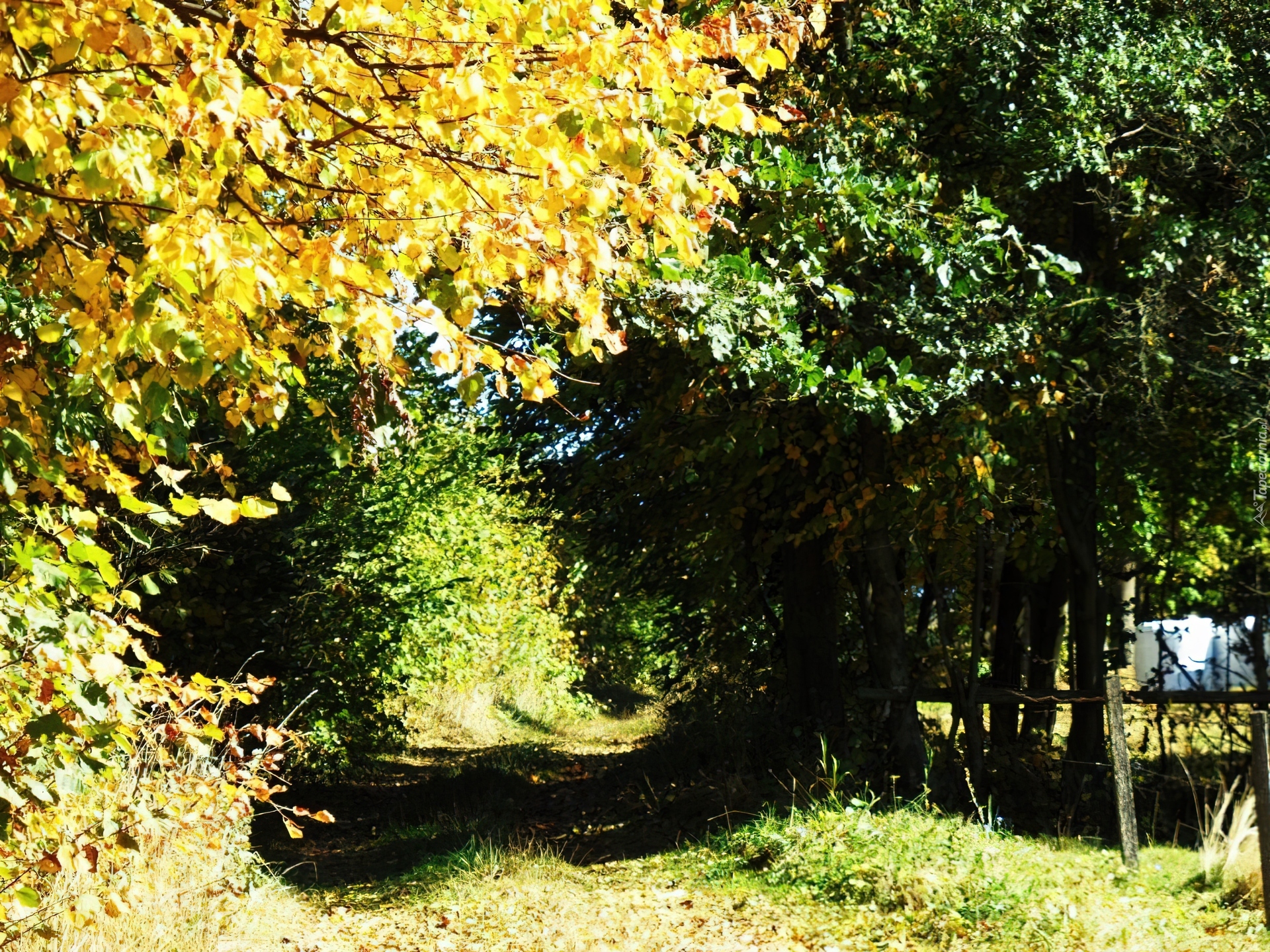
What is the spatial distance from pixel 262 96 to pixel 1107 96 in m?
6.24

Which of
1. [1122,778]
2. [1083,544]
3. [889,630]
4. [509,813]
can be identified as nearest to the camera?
[1122,778]

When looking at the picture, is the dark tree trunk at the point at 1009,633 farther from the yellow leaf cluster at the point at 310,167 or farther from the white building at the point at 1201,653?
the yellow leaf cluster at the point at 310,167

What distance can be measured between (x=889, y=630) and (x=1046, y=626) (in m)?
2.55

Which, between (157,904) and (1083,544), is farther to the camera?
(1083,544)

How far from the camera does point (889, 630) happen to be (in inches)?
354

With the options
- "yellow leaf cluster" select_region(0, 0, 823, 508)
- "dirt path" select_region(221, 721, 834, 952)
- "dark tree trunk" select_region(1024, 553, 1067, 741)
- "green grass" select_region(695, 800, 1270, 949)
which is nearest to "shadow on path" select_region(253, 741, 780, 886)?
"dirt path" select_region(221, 721, 834, 952)

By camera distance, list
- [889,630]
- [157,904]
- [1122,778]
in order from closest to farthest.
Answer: [157,904], [1122,778], [889,630]

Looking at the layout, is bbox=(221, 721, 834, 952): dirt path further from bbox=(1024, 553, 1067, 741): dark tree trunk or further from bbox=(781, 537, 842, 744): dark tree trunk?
bbox=(1024, 553, 1067, 741): dark tree trunk

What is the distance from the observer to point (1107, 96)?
23.9ft

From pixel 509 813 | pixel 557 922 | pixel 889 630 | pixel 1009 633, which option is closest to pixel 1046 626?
pixel 1009 633

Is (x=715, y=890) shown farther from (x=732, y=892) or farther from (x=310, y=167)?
(x=310, y=167)

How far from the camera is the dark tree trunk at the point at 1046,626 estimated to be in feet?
33.2

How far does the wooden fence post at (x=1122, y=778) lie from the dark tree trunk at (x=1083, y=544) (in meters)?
1.79

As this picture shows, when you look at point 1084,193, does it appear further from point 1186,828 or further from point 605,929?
point 605,929
